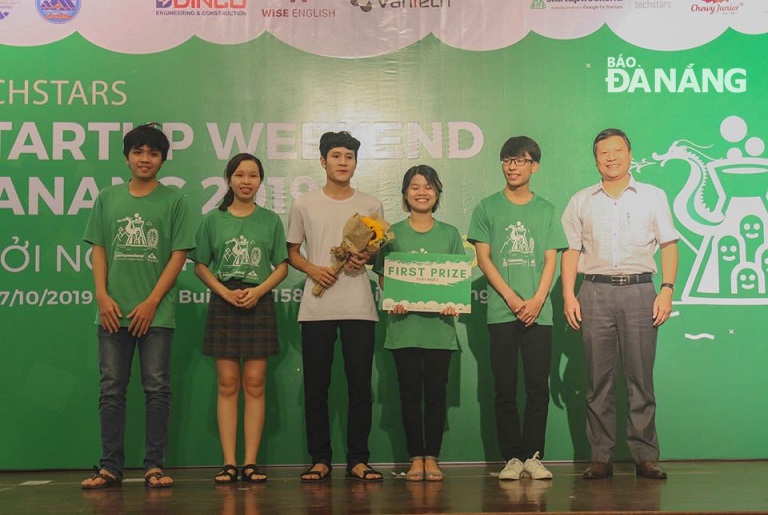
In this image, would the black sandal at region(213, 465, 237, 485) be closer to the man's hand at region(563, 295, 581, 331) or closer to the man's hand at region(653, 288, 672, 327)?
the man's hand at region(563, 295, 581, 331)

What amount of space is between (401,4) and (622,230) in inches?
70.0

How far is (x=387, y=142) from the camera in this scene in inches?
199

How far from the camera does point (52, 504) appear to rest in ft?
12.0

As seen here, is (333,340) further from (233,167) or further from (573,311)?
(573,311)

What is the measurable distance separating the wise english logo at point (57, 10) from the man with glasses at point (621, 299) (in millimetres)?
2903

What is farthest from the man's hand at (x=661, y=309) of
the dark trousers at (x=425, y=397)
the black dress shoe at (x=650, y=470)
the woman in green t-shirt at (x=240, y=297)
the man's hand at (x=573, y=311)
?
the woman in green t-shirt at (x=240, y=297)

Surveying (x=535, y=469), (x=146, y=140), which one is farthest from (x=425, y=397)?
(x=146, y=140)

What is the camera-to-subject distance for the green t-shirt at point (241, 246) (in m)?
4.27

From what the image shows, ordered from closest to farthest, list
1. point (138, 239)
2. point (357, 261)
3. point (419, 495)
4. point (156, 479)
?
point (419, 495)
point (156, 479)
point (138, 239)
point (357, 261)

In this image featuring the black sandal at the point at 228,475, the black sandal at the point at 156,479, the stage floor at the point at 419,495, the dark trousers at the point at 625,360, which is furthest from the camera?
the dark trousers at the point at 625,360

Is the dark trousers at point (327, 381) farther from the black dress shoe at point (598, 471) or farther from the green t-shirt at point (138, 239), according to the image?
the black dress shoe at point (598, 471)

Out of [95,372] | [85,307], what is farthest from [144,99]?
[95,372]

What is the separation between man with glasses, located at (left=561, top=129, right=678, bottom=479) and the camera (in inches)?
168

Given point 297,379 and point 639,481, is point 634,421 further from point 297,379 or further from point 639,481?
point 297,379
